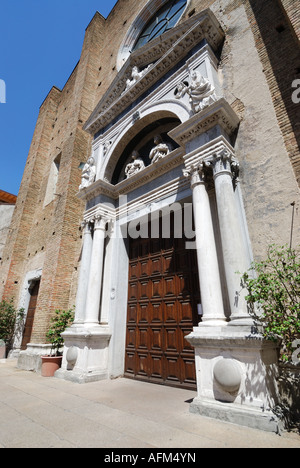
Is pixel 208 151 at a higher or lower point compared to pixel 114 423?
higher

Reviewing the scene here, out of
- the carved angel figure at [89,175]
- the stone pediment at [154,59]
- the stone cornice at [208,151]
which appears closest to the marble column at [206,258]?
the stone cornice at [208,151]

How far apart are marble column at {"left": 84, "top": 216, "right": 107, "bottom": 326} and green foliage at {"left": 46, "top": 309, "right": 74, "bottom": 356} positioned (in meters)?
1.65

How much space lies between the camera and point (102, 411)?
3.11 metres

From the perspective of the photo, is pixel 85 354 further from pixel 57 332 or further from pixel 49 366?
pixel 57 332

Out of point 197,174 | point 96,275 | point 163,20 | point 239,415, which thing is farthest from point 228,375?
point 163,20

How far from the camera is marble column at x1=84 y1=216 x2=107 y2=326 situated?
5777mm

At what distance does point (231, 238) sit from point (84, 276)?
164 inches

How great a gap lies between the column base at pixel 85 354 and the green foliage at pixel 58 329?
3.97ft

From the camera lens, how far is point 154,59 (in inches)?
278

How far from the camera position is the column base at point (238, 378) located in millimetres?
2715

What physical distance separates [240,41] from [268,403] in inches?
272

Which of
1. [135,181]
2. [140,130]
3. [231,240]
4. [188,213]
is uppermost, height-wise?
[140,130]

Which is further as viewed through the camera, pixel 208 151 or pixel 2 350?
pixel 2 350

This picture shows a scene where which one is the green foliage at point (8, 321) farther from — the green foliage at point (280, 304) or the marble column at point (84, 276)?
the green foliage at point (280, 304)
